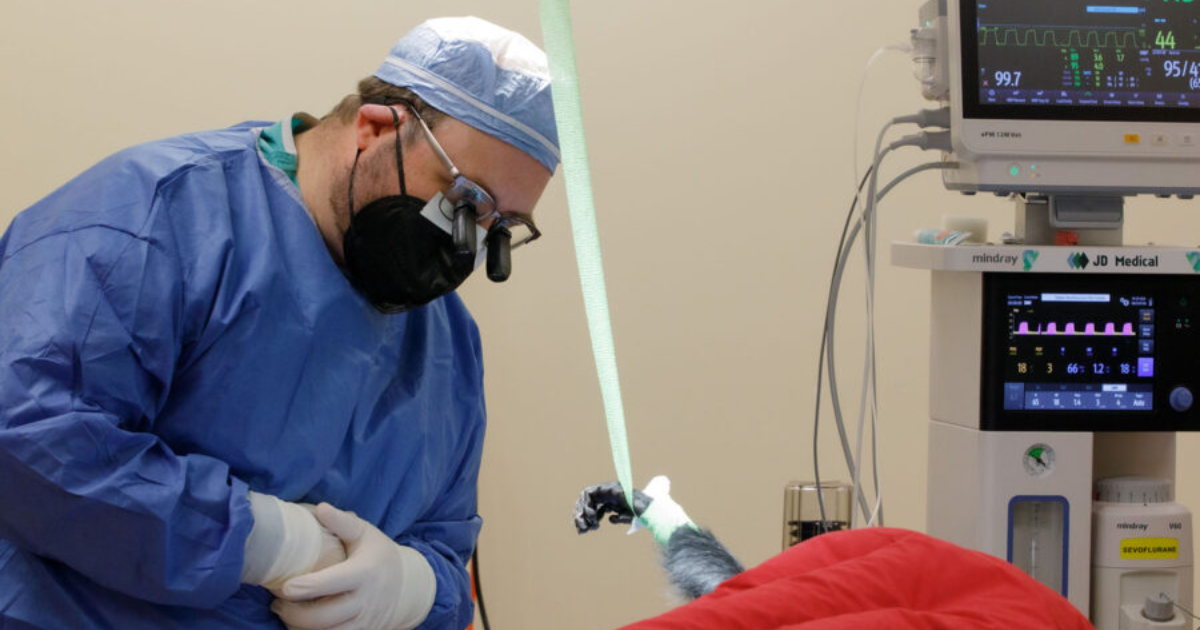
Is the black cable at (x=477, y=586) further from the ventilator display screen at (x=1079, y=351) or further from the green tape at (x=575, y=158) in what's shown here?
the green tape at (x=575, y=158)

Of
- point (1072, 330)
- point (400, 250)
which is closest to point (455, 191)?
point (400, 250)

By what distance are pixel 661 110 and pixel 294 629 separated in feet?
5.16

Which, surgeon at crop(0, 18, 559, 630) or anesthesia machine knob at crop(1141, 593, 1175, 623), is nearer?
surgeon at crop(0, 18, 559, 630)

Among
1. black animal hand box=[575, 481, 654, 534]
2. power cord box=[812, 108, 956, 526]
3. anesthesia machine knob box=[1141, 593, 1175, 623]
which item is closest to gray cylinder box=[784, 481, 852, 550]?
power cord box=[812, 108, 956, 526]

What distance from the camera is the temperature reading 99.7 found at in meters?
1.46

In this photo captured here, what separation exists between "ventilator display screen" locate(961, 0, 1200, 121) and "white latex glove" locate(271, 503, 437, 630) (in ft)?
3.05

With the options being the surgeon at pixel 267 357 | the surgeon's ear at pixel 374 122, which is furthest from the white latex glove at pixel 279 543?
the surgeon's ear at pixel 374 122

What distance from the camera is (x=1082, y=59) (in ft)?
4.84

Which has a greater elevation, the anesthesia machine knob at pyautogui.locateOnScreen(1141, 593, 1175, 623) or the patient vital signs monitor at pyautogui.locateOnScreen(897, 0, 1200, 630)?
the patient vital signs monitor at pyautogui.locateOnScreen(897, 0, 1200, 630)

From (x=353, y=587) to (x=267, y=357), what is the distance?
0.27 meters

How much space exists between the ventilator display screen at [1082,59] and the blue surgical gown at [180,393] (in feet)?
2.75

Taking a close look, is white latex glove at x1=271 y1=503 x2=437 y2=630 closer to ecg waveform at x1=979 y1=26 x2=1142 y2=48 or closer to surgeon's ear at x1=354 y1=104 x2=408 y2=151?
surgeon's ear at x1=354 y1=104 x2=408 y2=151

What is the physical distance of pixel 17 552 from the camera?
1101 mm

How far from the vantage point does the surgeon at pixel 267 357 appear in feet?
3.34
